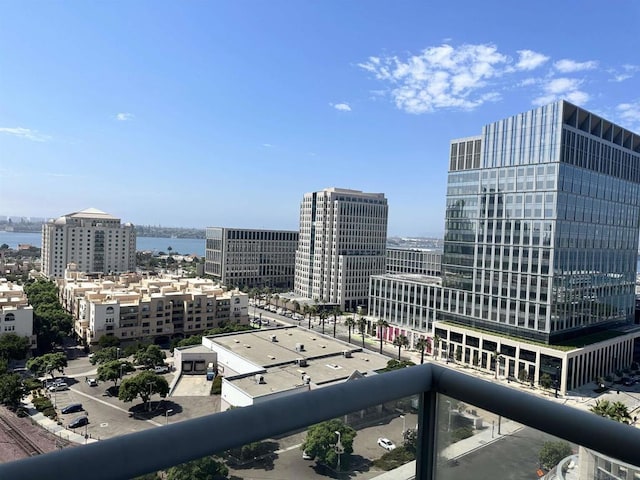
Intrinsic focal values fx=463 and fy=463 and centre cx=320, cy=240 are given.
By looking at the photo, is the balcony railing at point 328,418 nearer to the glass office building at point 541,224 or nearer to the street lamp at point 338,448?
the street lamp at point 338,448

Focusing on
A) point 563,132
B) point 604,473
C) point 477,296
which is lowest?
point 477,296

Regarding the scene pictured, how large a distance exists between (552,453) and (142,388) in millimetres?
23205

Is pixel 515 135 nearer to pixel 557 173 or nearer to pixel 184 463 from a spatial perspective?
pixel 557 173

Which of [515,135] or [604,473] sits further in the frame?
[515,135]

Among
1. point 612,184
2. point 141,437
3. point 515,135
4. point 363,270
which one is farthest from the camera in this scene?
point 363,270

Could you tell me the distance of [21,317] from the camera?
3033cm

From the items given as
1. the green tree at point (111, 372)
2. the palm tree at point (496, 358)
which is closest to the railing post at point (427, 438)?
the green tree at point (111, 372)

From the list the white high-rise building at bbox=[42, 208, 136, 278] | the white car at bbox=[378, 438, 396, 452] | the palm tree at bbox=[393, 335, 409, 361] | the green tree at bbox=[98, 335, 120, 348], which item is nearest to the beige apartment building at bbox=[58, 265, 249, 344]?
the green tree at bbox=[98, 335, 120, 348]

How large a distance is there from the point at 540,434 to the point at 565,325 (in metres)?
31.8

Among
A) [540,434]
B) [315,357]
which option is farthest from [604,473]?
[315,357]

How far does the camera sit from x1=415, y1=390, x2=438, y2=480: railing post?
165 centimetres

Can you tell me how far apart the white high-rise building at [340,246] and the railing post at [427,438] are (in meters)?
49.8

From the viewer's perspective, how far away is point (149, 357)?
2783 centimetres

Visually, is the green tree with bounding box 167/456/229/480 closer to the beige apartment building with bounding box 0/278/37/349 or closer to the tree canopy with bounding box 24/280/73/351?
the beige apartment building with bounding box 0/278/37/349
